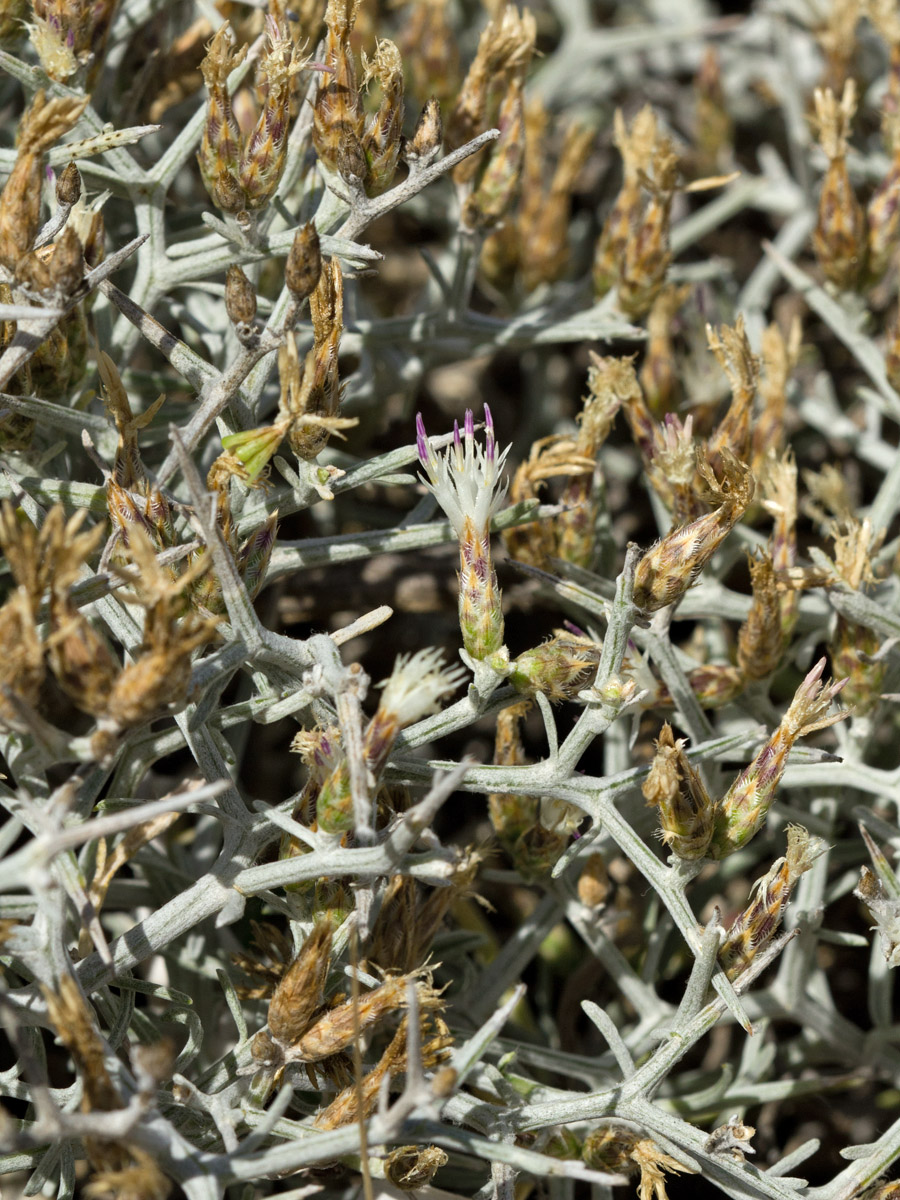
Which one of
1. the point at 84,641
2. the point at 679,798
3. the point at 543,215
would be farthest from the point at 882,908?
the point at 543,215

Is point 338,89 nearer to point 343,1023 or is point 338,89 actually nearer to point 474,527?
point 474,527

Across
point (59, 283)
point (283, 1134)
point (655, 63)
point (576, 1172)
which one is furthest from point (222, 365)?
point (655, 63)

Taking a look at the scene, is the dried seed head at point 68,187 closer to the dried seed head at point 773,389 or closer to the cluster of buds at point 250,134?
the cluster of buds at point 250,134

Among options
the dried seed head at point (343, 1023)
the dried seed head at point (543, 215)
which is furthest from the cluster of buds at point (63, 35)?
the dried seed head at point (343, 1023)

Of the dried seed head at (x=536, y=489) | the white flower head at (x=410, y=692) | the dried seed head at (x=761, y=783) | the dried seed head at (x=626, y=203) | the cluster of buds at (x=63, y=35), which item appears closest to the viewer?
the white flower head at (x=410, y=692)

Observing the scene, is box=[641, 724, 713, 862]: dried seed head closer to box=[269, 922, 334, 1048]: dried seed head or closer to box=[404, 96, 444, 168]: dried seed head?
box=[269, 922, 334, 1048]: dried seed head
